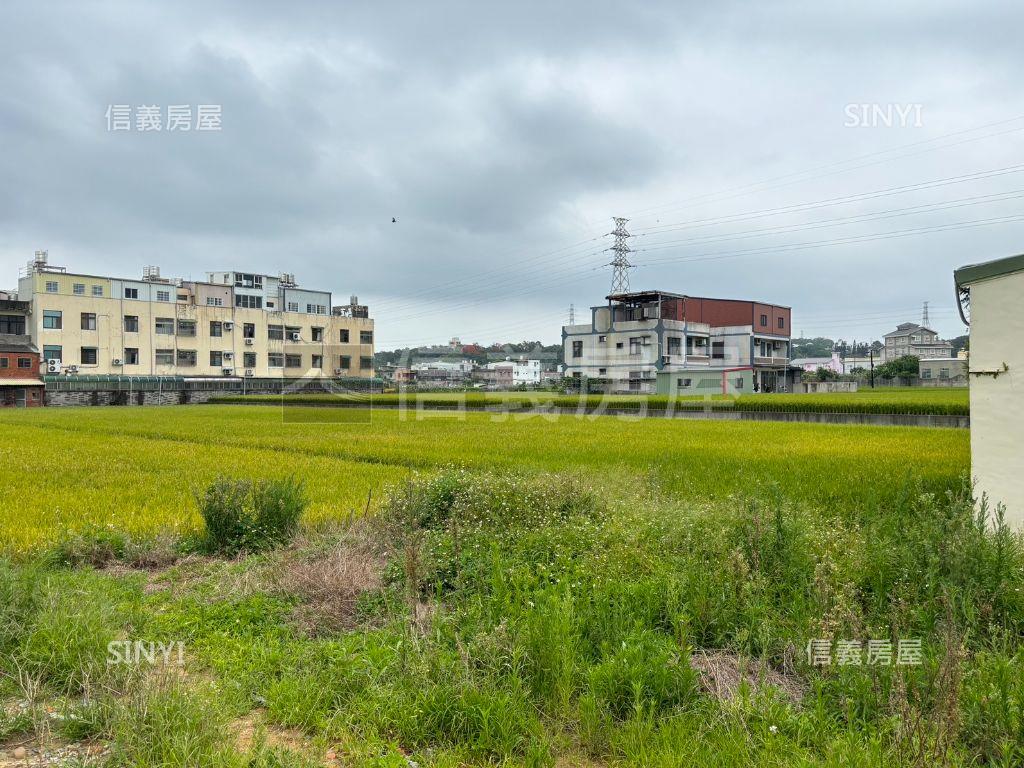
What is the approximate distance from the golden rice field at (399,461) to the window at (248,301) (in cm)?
4056

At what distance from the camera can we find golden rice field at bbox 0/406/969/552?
883cm

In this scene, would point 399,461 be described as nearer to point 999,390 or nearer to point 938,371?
point 999,390

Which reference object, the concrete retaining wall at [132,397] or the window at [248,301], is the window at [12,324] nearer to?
the concrete retaining wall at [132,397]

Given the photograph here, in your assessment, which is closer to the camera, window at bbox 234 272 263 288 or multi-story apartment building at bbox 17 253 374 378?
multi-story apartment building at bbox 17 253 374 378

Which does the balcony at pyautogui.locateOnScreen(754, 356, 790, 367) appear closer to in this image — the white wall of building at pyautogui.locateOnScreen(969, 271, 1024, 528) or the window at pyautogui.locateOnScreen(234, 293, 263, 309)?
the window at pyautogui.locateOnScreen(234, 293, 263, 309)

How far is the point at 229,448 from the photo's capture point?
17500 millimetres

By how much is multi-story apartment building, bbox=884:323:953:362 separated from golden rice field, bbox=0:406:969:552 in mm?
81066

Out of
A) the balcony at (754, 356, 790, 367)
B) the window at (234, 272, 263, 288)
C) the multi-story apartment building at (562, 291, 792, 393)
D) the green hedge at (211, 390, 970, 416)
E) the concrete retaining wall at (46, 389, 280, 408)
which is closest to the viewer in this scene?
the green hedge at (211, 390, 970, 416)

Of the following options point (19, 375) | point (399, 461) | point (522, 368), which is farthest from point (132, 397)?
point (522, 368)

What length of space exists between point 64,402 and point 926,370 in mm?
79141

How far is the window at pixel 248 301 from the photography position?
208ft

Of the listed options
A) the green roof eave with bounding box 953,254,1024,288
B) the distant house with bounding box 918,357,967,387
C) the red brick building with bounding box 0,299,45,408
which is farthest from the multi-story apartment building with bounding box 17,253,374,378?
the green roof eave with bounding box 953,254,1024,288

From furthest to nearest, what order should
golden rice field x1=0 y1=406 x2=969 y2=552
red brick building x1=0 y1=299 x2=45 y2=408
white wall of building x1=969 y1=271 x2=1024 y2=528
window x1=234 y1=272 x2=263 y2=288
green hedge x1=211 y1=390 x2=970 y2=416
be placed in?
window x1=234 y1=272 x2=263 y2=288
red brick building x1=0 y1=299 x2=45 y2=408
green hedge x1=211 y1=390 x2=970 y2=416
golden rice field x1=0 y1=406 x2=969 y2=552
white wall of building x1=969 y1=271 x2=1024 y2=528

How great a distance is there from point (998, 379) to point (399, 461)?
10935mm
